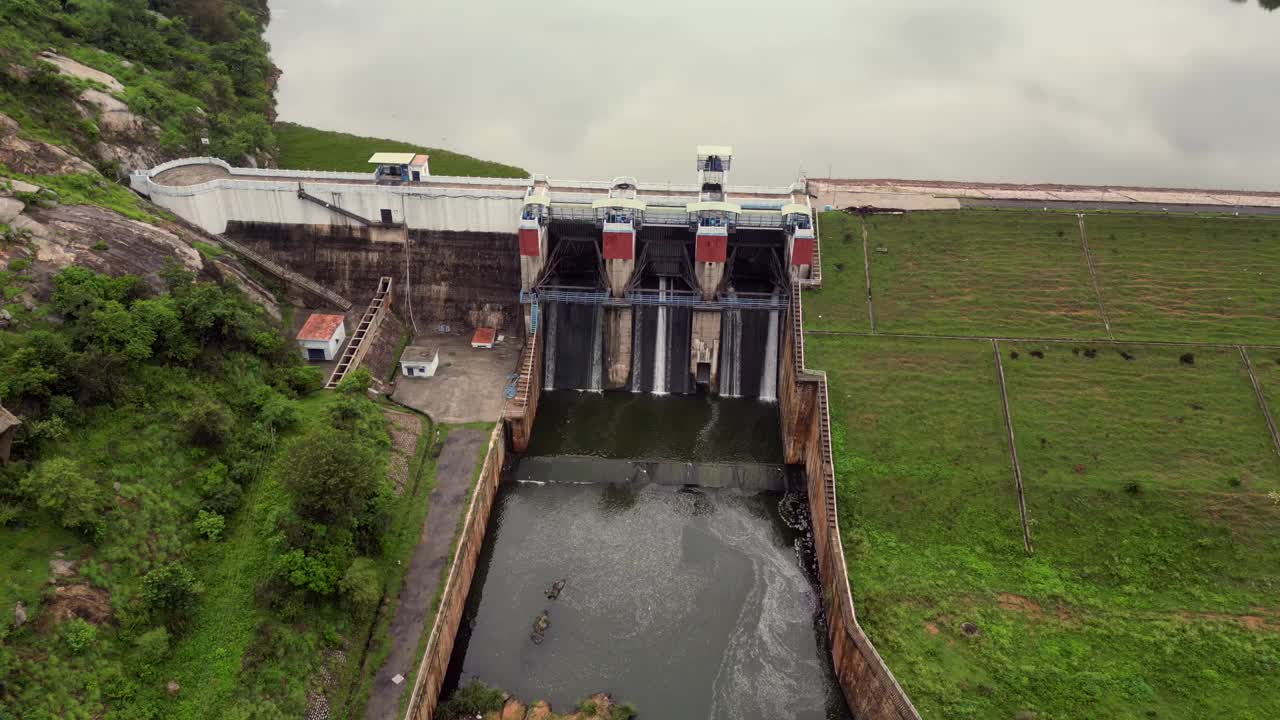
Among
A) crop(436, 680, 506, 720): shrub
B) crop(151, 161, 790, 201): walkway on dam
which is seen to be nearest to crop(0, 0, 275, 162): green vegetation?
crop(151, 161, 790, 201): walkway on dam

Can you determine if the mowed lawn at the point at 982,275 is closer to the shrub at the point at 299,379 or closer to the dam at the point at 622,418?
the dam at the point at 622,418

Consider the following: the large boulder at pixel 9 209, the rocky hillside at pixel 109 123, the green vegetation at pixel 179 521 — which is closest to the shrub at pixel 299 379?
the green vegetation at pixel 179 521

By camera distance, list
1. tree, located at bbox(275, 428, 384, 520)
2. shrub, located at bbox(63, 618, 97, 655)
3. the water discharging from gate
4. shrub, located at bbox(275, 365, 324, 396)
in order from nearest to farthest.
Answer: shrub, located at bbox(63, 618, 97, 655) < tree, located at bbox(275, 428, 384, 520) < the water discharging from gate < shrub, located at bbox(275, 365, 324, 396)

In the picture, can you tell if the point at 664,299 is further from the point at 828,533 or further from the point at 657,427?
the point at 828,533

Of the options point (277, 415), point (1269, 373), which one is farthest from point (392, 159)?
point (1269, 373)

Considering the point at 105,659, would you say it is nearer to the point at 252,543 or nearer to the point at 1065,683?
the point at 252,543

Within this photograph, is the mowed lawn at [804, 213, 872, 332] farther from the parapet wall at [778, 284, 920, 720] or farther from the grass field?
the parapet wall at [778, 284, 920, 720]

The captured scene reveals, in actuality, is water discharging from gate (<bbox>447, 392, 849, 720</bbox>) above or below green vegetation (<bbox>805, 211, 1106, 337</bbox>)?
below

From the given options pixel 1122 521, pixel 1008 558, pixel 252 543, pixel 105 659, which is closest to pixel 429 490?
pixel 252 543
